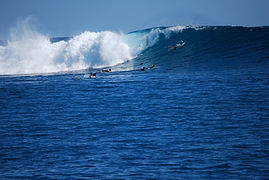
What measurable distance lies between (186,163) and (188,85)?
10994 millimetres

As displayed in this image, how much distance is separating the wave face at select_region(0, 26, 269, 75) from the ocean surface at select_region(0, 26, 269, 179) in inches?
10.0

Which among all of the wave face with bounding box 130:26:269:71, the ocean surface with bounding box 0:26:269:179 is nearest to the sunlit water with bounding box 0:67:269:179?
the ocean surface with bounding box 0:26:269:179

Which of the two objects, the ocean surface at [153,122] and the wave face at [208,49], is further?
the wave face at [208,49]

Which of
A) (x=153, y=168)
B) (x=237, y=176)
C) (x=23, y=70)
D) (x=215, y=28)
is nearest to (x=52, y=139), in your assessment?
(x=153, y=168)

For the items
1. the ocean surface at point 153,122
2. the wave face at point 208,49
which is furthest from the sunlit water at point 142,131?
the wave face at point 208,49

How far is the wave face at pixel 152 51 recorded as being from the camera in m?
27.7

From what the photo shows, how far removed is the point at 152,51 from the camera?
3581cm

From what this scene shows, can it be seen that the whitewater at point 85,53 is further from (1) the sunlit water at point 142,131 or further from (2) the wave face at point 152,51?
(1) the sunlit water at point 142,131

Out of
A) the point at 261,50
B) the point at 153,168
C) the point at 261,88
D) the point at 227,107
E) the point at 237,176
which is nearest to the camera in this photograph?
the point at 237,176

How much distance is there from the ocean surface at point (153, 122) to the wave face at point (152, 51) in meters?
0.25

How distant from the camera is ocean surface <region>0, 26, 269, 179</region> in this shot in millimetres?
8766

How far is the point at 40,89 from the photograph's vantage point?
22.4 m

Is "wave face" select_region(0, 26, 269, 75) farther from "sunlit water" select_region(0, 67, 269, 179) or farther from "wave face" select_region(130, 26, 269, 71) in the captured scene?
"sunlit water" select_region(0, 67, 269, 179)

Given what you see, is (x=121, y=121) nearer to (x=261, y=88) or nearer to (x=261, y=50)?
(x=261, y=88)
